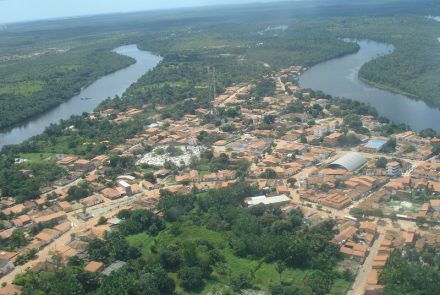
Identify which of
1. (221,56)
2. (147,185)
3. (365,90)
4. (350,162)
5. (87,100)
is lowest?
(365,90)

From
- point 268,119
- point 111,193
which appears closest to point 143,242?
point 111,193

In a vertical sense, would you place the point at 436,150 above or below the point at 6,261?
below

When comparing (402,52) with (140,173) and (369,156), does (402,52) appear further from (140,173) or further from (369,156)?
(140,173)

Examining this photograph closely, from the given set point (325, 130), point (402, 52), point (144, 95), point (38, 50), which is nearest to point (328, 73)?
point (402, 52)

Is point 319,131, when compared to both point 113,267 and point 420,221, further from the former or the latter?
point 113,267

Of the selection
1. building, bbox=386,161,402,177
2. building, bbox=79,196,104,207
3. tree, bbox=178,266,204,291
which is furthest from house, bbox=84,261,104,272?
building, bbox=386,161,402,177

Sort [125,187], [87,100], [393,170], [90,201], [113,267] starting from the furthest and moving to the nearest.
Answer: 1. [87,100]
2. [125,187]
3. [393,170]
4. [90,201]
5. [113,267]

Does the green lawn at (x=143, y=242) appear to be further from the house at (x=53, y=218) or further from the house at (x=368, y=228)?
the house at (x=368, y=228)
